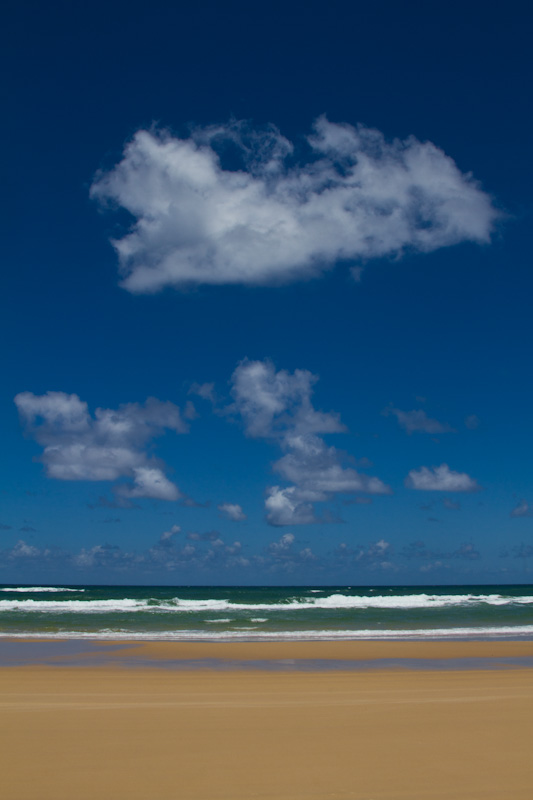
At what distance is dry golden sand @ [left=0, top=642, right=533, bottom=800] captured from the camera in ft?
19.0

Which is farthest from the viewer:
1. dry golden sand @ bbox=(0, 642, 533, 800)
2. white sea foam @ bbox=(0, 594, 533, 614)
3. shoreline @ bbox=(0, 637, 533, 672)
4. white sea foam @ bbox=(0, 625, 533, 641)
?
white sea foam @ bbox=(0, 594, 533, 614)

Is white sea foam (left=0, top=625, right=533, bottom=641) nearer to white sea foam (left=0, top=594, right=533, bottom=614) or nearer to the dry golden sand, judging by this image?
the dry golden sand

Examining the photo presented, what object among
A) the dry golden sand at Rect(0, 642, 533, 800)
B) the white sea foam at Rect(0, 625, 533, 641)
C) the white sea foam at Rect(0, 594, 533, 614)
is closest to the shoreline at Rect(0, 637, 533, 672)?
the white sea foam at Rect(0, 625, 533, 641)

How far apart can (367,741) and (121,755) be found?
9.65 ft

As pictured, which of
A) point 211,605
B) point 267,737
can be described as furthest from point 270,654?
point 211,605

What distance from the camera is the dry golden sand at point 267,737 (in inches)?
227

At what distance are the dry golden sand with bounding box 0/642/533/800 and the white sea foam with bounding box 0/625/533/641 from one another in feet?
36.2

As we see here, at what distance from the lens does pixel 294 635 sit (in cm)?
2503

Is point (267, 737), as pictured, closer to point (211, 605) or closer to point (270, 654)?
point (270, 654)

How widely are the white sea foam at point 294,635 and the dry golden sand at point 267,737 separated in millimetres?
11027

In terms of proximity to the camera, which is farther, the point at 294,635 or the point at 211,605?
the point at 211,605

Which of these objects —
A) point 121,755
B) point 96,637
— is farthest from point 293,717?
point 96,637

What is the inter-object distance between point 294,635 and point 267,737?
18407mm

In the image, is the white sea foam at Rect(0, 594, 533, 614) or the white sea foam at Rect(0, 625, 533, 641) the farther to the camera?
the white sea foam at Rect(0, 594, 533, 614)
